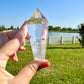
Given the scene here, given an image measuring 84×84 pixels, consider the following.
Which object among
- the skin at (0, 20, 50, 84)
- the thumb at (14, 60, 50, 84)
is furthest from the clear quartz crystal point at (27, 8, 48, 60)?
the thumb at (14, 60, 50, 84)

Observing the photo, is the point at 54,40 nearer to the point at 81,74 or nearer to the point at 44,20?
the point at 81,74

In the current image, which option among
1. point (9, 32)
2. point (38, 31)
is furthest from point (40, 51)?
point (9, 32)

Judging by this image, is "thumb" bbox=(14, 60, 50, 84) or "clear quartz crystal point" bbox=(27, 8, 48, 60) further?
"clear quartz crystal point" bbox=(27, 8, 48, 60)

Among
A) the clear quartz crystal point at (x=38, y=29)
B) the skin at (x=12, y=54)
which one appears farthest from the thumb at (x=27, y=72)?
the clear quartz crystal point at (x=38, y=29)

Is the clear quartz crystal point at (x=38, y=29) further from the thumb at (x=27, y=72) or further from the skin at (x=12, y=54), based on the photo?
the thumb at (x=27, y=72)

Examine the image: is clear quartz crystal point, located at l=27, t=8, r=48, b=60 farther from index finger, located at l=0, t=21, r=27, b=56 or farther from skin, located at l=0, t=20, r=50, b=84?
index finger, located at l=0, t=21, r=27, b=56

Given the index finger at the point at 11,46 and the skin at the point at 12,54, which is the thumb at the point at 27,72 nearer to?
the skin at the point at 12,54

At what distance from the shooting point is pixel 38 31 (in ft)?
4.92

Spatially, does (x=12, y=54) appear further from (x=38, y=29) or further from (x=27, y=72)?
(x=38, y=29)

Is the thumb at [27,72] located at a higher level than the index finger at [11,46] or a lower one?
lower

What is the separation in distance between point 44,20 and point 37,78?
3198mm

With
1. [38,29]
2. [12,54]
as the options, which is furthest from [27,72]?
[38,29]

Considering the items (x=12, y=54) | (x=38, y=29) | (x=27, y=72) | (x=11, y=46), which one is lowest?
(x=27, y=72)

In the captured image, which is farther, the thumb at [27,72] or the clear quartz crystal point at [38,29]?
the clear quartz crystal point at [38,29]
